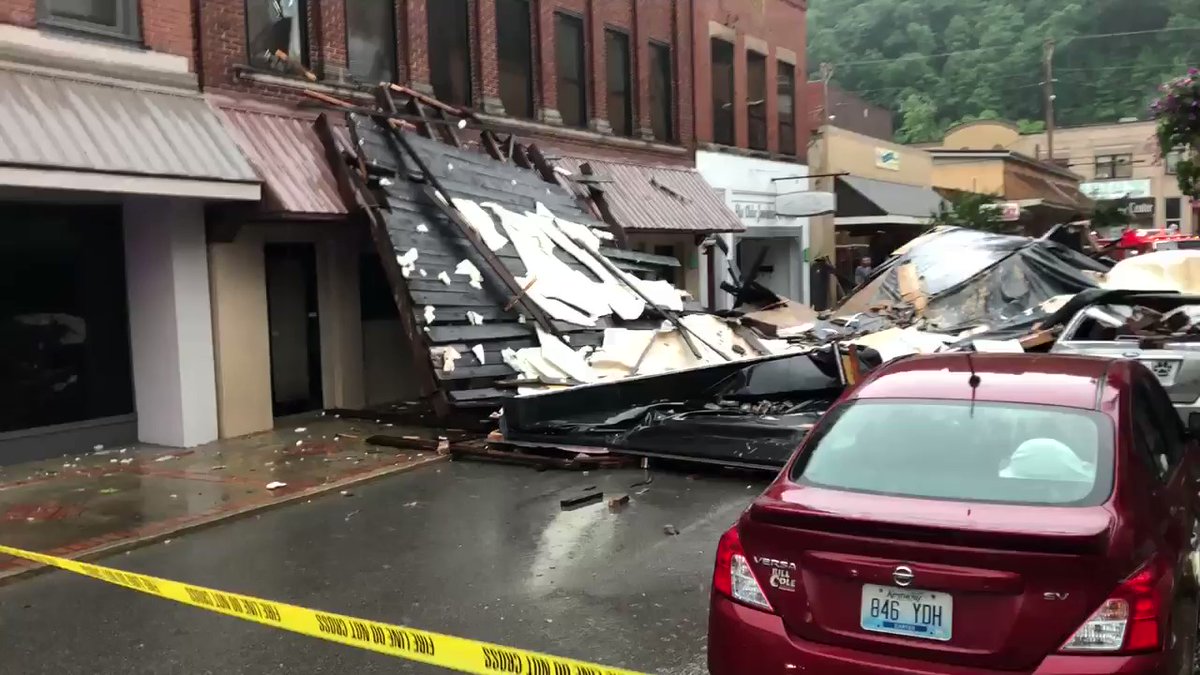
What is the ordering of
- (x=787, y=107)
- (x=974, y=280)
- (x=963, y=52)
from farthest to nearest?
(x=963, y=52), (x=787, y=107), (x=974, y=280)

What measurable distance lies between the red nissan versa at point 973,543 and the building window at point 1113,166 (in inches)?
2684

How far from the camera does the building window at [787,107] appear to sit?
26.2 m

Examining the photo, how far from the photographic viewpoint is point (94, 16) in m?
10.6

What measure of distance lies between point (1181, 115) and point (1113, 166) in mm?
56823

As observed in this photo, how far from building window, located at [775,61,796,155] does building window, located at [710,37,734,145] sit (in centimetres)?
267

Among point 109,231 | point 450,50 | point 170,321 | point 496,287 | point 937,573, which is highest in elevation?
point 450,50

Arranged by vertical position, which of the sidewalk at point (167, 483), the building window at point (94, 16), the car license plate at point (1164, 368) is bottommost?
the sidewalk at point (167, 483)

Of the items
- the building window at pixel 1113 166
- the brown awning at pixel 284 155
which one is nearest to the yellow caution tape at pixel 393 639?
the brown awning at pixel 284 155

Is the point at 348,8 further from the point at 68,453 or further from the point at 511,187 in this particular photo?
the point at 68,453

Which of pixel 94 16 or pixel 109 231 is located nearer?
pixel 94 16

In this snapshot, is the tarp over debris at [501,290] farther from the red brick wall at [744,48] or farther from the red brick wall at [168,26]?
the red brick wall at [744,48]

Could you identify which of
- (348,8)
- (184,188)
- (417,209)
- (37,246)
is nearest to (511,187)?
(417,209)

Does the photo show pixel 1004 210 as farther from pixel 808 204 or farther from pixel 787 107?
pixel 808 204

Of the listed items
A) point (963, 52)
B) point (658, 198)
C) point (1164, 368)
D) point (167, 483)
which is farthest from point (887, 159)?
point (963, 52)
